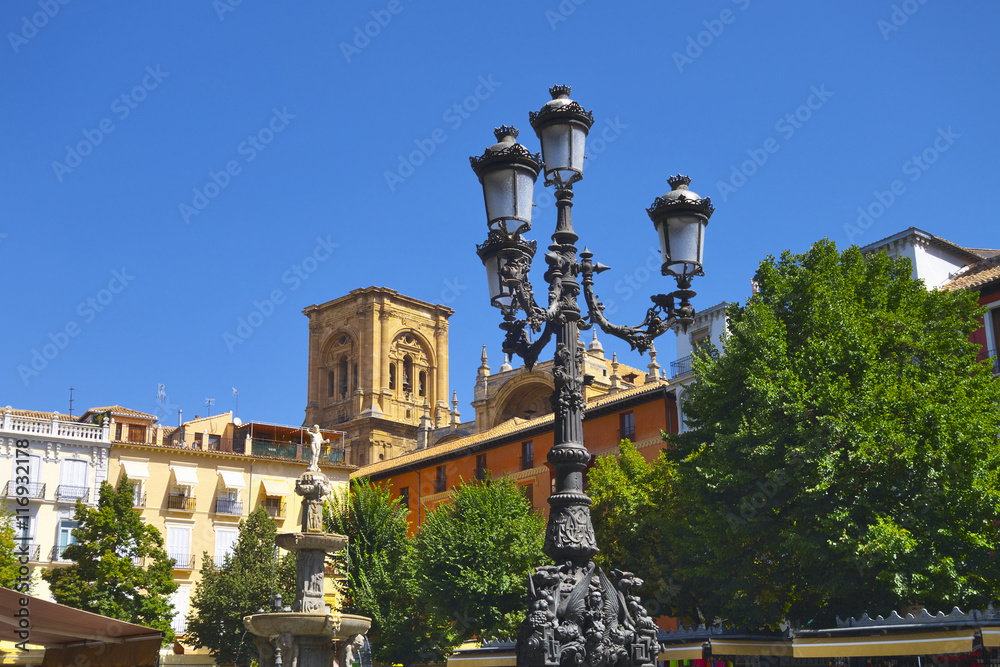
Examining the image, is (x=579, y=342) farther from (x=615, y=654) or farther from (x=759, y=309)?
(x=759, y=309)

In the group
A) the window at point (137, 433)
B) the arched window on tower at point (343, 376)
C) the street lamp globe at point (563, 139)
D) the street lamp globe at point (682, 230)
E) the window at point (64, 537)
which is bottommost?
the window at point (64, 537)

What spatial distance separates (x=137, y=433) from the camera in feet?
151

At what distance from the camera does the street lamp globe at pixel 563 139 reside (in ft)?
30.5

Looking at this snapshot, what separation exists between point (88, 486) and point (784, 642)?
31.5 m

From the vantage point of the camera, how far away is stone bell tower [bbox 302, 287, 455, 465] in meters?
85.1

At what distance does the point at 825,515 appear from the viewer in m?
20.9

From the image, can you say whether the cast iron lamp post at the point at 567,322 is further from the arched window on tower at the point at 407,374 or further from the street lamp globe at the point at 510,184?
the arched window on tower at the point at 407,374

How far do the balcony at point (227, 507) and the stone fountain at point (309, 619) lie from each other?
938 inches

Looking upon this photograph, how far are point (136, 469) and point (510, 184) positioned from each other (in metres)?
37.8

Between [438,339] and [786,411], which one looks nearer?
[786,411]

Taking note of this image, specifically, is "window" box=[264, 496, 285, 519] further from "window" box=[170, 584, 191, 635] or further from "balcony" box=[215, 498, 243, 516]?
"window" box=[170, 584, 191, 635]

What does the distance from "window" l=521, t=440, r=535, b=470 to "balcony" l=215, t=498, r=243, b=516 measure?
12.6m

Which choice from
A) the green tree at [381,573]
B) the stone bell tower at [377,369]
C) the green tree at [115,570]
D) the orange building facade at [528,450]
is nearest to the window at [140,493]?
the green tree at [381,573]

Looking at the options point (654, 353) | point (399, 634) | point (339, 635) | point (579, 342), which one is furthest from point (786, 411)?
point (654, 353)
